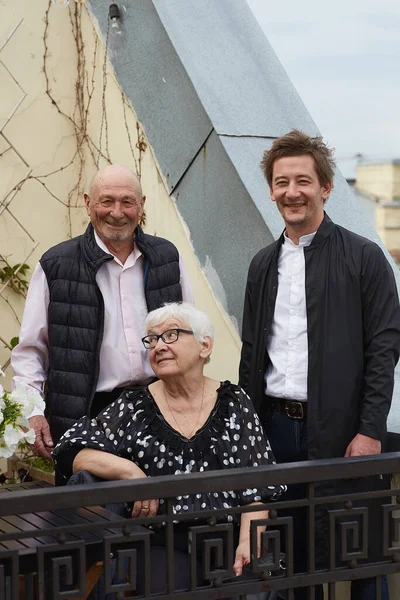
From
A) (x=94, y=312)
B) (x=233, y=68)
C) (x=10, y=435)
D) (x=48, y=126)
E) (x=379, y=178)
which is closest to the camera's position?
(x=10, y=435)

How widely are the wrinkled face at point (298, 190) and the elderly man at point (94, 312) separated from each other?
0.52 m

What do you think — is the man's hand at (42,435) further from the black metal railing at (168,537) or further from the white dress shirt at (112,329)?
the black metal railing at (168,537)

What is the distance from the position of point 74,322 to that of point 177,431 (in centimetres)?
56

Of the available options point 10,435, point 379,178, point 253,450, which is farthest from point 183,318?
point 379,178

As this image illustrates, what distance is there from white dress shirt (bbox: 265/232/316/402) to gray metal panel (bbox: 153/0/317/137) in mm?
888

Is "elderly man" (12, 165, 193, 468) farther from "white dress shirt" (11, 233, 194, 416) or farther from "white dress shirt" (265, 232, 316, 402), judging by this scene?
"white dress shirt" (265, 232, 316, 402)

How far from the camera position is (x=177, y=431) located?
297 cm

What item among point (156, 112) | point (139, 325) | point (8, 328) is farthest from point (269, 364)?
point (8, 328)

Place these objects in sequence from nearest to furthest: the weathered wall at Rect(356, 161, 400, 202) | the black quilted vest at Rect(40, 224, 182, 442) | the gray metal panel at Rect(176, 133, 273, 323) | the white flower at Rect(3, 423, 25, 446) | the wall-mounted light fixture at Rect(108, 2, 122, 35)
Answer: the white flower at Rect(3, 423, 25, 446) < the black quilted vest at Rect(40, 224, 182, 442) < the gray metal panel at Rect(176, 133, 273, 323) < the wall-mounted light fixture at Rect(108, 2, 122, 35) < the weathered wall at Rect(356, 161, 400, 202)

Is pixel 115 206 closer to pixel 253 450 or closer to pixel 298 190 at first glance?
pixel 298 190

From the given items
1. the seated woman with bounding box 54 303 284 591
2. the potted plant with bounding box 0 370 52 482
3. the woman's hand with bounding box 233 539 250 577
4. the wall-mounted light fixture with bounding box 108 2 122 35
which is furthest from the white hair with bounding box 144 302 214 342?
the wall-mounted light fixture with bounding box 108 2 122 35

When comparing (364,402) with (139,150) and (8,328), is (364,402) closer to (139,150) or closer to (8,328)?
(139,150)

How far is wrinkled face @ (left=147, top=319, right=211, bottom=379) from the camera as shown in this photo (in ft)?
9.80

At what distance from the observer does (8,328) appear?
4594 millimetres
